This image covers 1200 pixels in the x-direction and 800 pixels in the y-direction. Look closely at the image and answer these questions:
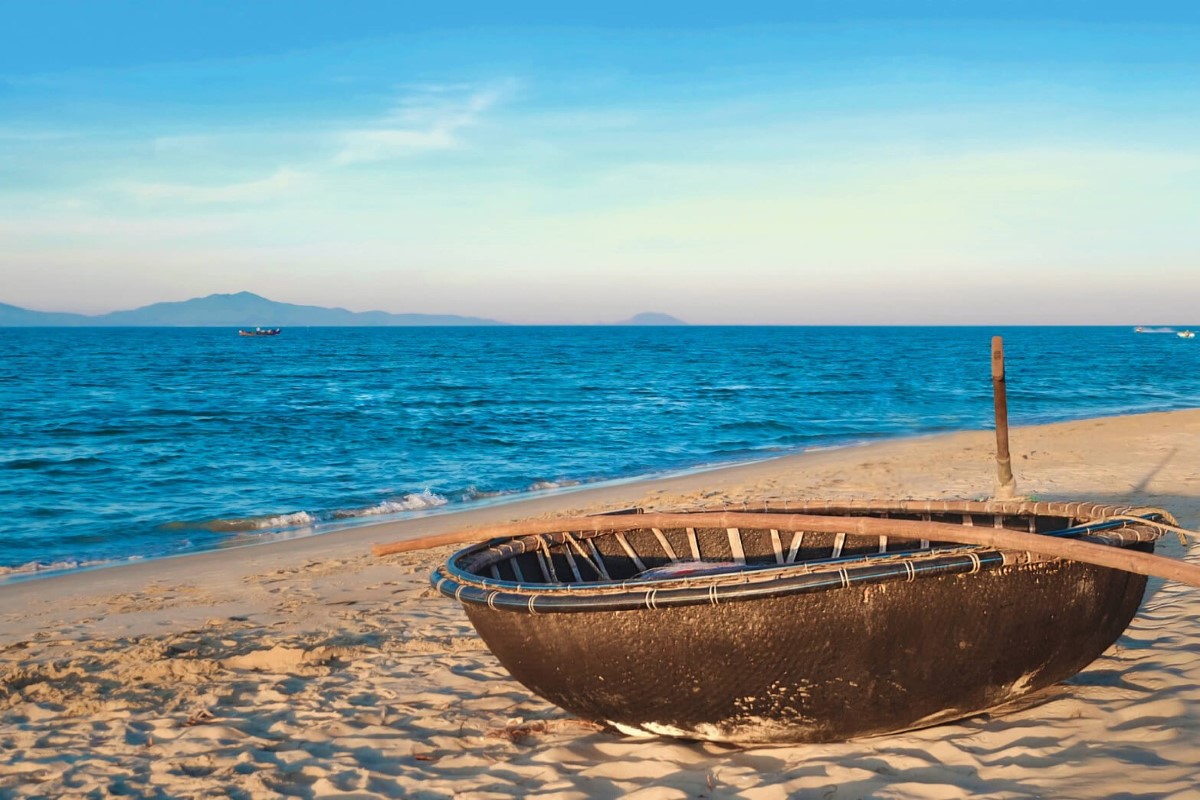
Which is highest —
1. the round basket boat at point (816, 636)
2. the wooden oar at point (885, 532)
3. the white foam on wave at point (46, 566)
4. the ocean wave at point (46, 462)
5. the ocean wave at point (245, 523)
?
the wooden oar at point (885, 532)

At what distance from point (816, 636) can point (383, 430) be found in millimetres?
19866

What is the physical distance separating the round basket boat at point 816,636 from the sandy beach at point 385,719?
187 millimetres

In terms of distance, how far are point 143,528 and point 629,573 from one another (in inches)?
351

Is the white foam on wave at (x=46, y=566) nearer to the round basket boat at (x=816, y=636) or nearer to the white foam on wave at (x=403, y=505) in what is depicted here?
the white foam on wave at (x=403, y=505)

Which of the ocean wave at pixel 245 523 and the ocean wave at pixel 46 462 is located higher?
the ocean wave at pixel 46 462

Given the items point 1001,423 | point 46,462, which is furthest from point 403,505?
point 1001,423

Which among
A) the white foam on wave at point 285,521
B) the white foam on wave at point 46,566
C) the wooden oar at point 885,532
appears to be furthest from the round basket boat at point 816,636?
the white foam on wave at point 285,521

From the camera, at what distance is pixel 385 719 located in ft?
16.4

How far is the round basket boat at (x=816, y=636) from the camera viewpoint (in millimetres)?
3906

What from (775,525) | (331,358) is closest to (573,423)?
(775,525)

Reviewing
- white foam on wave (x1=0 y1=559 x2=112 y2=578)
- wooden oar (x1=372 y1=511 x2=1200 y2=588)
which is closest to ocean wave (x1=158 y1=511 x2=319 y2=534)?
white foam on wave (x1=0 y1=559 x2=112 y2=578)

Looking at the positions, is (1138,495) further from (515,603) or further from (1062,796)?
(515,603)

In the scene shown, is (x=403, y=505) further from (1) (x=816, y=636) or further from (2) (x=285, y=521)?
(1) (x=816, y=636)

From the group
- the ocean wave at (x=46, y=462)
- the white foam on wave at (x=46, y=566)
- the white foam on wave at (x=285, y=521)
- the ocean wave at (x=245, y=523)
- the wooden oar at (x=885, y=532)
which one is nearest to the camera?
the wooden oar at (x=885, y=532)
